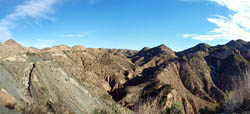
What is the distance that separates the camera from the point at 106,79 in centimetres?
9819

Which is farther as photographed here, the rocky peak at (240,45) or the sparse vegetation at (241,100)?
the rocky peak at (240,45)

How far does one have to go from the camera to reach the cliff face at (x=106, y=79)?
20.9m

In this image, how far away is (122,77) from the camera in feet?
337

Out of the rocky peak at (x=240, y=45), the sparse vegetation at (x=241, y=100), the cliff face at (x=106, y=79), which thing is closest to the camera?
the sparse vegetation at (x=241, y=100)

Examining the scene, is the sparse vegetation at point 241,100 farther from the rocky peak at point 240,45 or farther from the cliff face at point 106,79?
the rocky peak at point 240,45

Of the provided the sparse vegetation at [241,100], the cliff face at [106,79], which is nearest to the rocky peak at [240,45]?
the cliff face at [106,79]

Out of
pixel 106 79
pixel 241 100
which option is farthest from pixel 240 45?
pixel 241 100

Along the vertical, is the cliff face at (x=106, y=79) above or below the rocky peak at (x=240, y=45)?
below

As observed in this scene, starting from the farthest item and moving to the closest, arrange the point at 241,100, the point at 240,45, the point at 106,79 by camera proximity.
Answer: the point at 240,45 → the point at 106,79 → the point at 241,100

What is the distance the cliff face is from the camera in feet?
68.6

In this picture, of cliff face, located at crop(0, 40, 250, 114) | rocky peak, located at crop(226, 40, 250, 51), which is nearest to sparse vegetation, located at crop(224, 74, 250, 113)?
cliff face, located at crop(0, 40, 250, 114)

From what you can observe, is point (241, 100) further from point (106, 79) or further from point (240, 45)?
point (240, 45)

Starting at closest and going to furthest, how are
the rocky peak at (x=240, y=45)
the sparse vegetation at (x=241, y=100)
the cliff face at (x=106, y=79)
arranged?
the sparse vegetation at (x=241, y=100) < the cliff face at (x=106, y=79) < the rocky peak at (x=240, y=45)

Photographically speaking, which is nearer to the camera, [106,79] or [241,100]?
[241,100]
